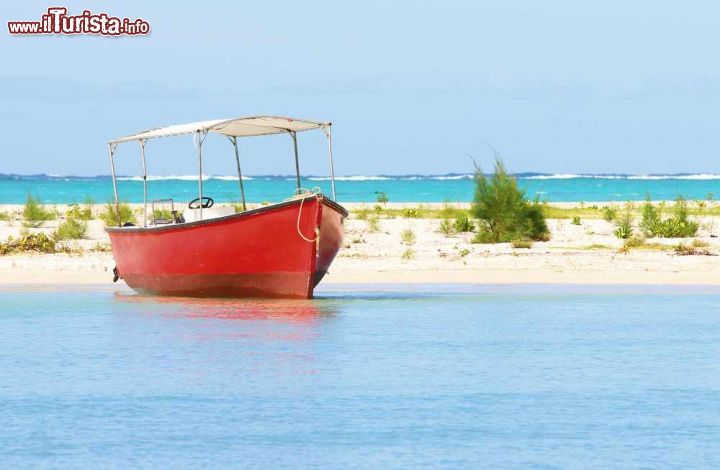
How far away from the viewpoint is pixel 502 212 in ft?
98.1

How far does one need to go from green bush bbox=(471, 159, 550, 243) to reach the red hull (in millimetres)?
8937

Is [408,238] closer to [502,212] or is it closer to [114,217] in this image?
[502,212]

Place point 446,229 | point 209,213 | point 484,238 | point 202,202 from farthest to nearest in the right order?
point 446,229 < point 484,238 < point 202,202 < point 209,213

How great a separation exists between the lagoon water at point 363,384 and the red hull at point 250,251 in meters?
0.45

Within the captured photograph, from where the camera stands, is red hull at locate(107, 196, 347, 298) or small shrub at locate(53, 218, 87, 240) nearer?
red hull at locate(107, 196, 347, 298)

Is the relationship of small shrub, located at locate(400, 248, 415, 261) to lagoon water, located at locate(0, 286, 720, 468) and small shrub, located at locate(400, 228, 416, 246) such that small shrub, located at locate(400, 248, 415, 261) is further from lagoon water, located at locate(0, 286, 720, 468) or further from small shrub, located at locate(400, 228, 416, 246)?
lagoon water, located at locate(0, 286, 720, 468)

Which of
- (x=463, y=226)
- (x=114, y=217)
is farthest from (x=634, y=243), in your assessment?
(x=114, y=217)

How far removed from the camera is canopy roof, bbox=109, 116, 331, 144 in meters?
21.1

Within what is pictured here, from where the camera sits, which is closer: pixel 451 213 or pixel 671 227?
pixel 671 227

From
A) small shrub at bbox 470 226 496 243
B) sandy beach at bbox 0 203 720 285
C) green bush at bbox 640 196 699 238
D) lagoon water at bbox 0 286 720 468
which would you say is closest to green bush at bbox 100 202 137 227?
sandy beach at bbox 0 203 720 285

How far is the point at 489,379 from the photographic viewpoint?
44.2 ft

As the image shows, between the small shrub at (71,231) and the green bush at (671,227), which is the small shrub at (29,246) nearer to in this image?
the small shrub at (71,231)

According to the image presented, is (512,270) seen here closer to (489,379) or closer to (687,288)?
(687,288)

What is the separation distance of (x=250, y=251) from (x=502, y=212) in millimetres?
10498
